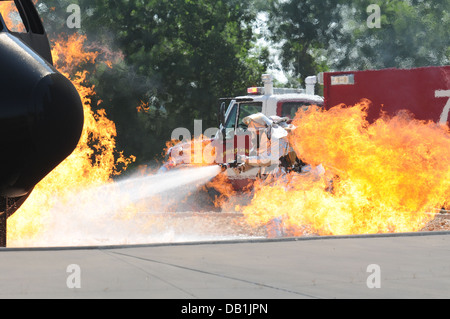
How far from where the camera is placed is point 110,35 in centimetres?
4328

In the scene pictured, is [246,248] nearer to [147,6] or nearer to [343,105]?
[343,105]

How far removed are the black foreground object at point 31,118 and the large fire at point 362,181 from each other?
32.2 ft

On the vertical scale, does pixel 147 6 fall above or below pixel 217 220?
above

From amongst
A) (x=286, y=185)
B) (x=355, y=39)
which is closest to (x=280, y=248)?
(x=286, y=185)

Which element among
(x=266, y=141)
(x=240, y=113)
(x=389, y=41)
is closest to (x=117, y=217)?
(x=266, y=141)

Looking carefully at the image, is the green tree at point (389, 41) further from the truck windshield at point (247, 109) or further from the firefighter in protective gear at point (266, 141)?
the firefighter in protective gear at point (266, 141)

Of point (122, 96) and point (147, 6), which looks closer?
point (122, 96)

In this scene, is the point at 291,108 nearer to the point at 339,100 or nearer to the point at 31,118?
the point at 339,100

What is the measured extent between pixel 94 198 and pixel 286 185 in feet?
14.2

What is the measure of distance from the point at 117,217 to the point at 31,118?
41.0ft

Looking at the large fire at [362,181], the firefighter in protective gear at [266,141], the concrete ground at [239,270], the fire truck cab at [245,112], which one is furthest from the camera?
the fire truck cab at [245,112]

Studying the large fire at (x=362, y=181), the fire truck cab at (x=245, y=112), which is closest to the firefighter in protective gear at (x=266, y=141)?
the large fire at (x=362, y=181)

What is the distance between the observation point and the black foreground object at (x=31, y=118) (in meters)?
4.57

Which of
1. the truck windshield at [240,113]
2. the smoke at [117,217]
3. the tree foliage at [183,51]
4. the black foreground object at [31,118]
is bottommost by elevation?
the smoke at [117,217]
